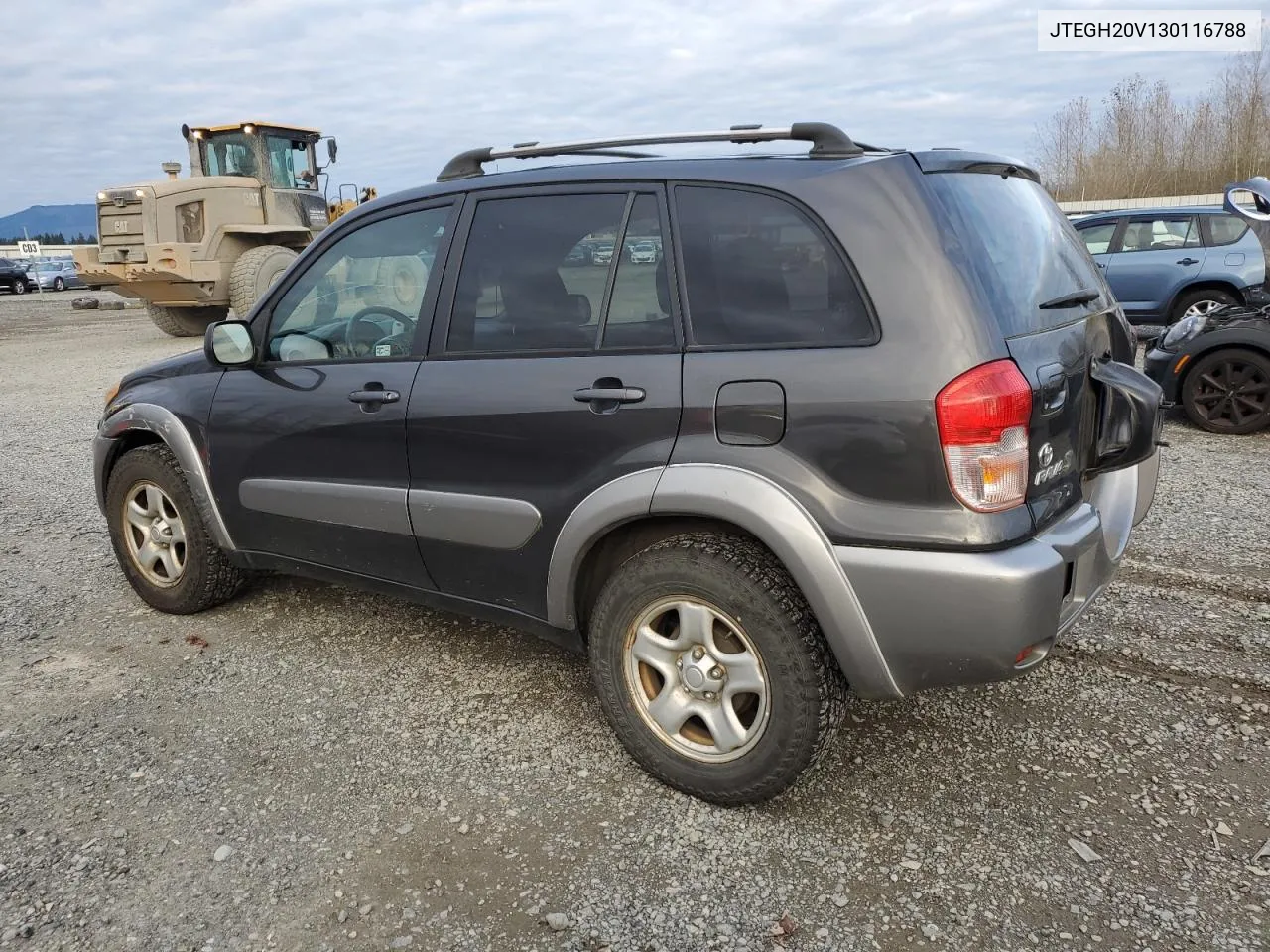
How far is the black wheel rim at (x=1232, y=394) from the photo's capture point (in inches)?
269

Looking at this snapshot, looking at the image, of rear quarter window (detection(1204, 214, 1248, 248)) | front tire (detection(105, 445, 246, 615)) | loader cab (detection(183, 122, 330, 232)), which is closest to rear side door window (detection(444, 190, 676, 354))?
front tire (detection(105, 445, 246, 615))

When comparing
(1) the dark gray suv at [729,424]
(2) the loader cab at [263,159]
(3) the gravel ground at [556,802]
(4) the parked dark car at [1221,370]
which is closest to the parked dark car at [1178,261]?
(4) the parked dark car at [1221,370]

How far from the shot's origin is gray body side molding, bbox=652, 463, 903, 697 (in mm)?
2389

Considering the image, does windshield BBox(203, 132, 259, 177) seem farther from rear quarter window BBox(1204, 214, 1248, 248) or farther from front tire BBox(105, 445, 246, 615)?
rear quarter window BBox(1204, 214, 1248, 248)

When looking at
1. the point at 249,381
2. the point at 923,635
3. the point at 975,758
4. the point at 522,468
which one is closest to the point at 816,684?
the point at 923,635

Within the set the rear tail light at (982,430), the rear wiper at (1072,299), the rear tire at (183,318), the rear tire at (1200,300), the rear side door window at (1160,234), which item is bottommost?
the rear tail light at (982,430)

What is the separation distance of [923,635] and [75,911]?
220cm

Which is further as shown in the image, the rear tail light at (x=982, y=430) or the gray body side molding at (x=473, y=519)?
the gray body side molding at (x=473, y=519)

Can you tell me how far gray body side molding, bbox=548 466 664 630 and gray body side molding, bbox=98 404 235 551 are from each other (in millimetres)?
1666

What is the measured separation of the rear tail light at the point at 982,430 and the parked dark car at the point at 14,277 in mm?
40285

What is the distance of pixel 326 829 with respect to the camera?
2.68 m

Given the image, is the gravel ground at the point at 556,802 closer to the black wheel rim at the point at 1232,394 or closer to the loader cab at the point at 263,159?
the black wheel rim at the point at 1232,394

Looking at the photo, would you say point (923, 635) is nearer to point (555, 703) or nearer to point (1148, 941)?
point (1148, 941)

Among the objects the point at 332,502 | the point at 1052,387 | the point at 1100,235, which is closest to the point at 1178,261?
the point at 1100,235
